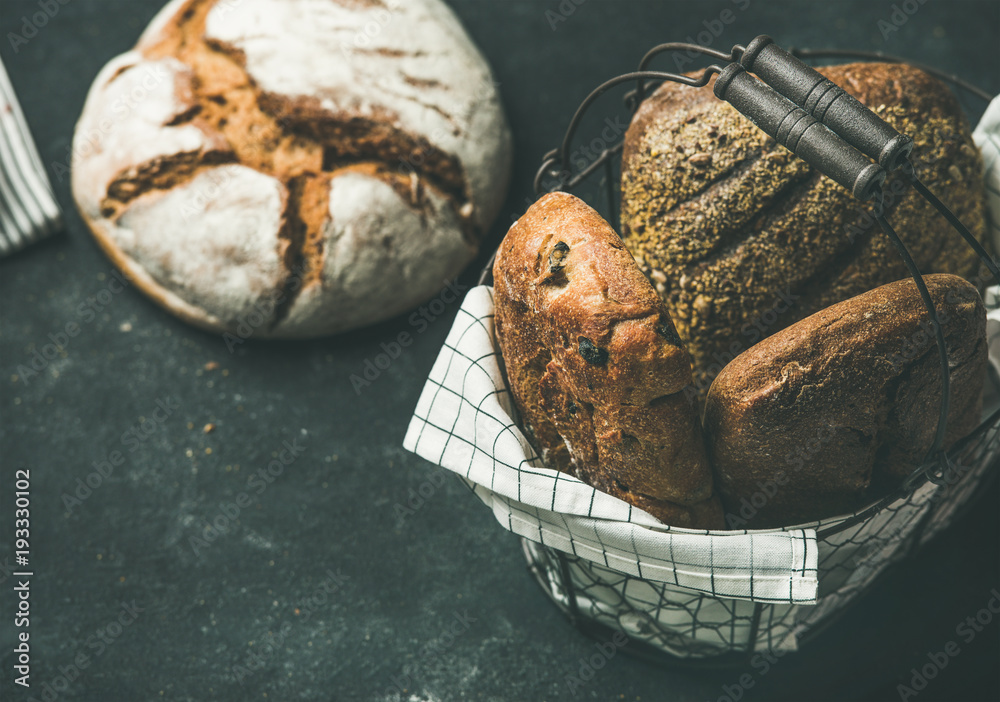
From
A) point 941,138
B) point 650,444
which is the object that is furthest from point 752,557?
point 941,138

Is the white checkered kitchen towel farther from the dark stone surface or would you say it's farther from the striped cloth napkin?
the striped cloth napkin

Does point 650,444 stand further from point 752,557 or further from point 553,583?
point 553,583

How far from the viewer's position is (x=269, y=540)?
132cm

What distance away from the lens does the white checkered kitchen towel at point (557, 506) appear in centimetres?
83

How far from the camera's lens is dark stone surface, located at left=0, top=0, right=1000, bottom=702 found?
1.21m

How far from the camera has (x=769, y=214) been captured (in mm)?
950

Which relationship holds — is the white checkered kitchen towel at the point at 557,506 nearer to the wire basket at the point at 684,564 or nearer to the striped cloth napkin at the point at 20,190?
the wire basket at the point at 684,564

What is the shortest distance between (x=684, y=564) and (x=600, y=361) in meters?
0.25

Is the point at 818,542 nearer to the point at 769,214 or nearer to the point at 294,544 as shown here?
the point at 769,214

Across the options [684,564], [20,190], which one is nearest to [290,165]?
[20,190]

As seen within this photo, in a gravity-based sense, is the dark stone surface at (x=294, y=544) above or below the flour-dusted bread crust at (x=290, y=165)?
below

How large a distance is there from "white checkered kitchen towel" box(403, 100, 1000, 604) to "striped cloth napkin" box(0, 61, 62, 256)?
103cm

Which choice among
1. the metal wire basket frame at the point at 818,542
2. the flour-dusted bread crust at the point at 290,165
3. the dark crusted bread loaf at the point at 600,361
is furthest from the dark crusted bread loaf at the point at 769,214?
the flour-dusted bread crust at the point at 290,165

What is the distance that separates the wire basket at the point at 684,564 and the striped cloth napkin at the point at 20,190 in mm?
1030
